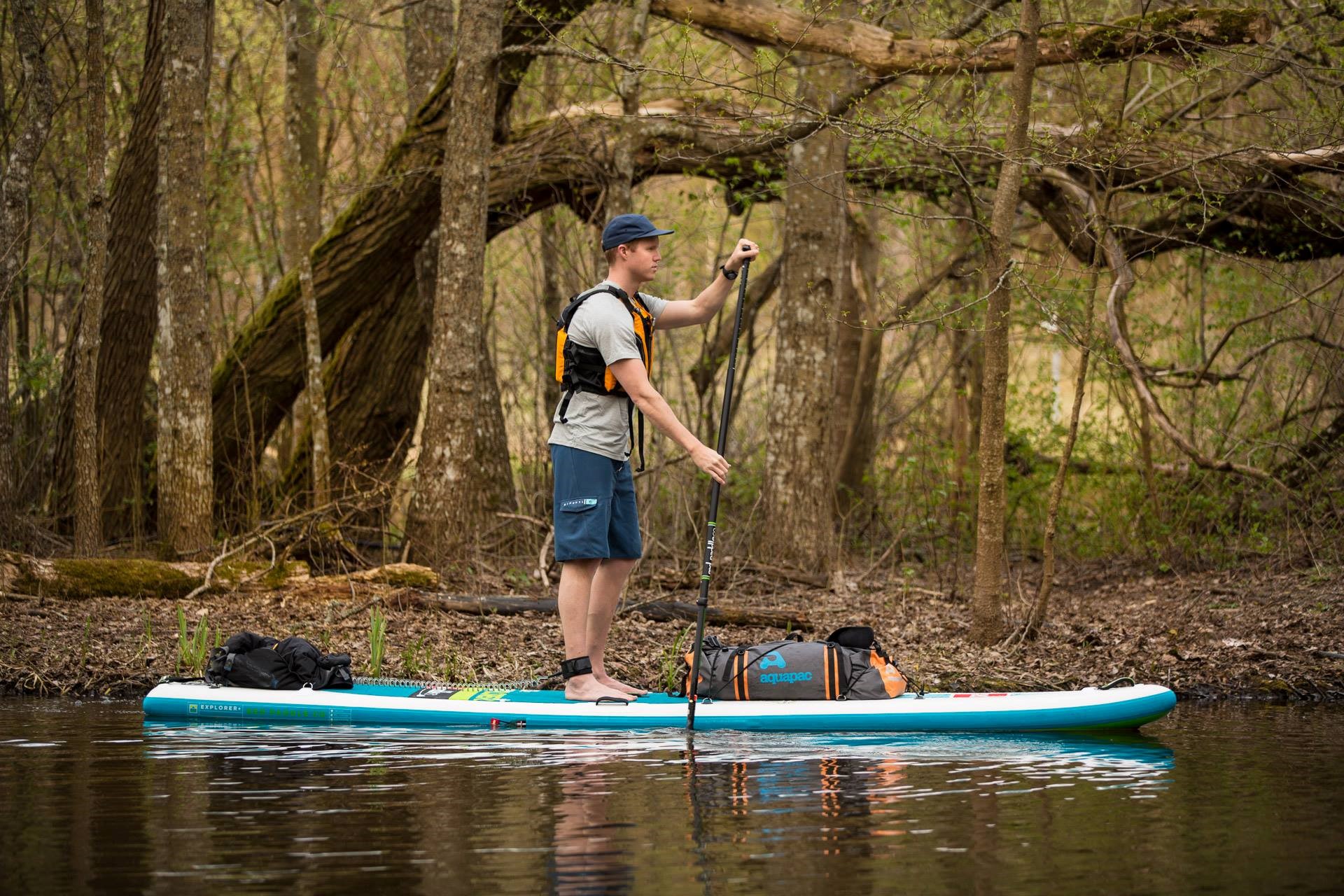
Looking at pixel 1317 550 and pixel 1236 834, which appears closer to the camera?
pixel 1236 834

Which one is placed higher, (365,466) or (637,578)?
(365,466)

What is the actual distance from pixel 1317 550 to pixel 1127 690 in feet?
14.5

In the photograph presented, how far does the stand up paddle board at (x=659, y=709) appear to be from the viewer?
542cm

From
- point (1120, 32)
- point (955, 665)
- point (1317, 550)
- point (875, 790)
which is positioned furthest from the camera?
point (1317, 550)

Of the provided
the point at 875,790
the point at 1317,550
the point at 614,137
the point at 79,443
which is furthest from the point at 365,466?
the point at 875,790

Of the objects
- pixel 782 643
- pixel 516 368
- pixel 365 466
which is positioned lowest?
pixel 782 643

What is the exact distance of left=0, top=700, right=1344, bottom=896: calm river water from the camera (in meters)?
3.24

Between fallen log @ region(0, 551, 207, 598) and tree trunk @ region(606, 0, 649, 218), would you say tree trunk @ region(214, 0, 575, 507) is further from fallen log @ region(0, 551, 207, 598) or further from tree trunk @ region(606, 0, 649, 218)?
fallen log @ region(0, 551, 207, 598)

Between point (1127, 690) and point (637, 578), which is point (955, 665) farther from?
point (637, 578)

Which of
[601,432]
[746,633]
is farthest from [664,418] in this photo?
[746,633]

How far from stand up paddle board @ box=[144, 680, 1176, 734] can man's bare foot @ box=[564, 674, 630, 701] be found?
39 millimetres

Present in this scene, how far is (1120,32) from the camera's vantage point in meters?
7.86

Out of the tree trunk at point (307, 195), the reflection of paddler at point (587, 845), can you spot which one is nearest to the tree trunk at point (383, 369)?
the tree trunk at point (307, 195)

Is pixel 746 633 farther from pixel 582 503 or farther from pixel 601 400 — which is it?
pixel 601 400
